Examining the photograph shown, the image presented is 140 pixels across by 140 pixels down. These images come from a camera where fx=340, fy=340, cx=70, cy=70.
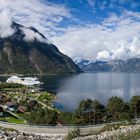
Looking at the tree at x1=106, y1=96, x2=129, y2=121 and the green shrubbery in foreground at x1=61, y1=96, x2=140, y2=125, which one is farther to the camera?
the tree at x1=106, y1=96, x2=129, y2=121

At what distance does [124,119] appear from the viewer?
2288 inches

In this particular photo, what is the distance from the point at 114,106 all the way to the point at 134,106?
379 centimetres

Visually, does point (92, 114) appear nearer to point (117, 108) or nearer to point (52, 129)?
point (117, 108)

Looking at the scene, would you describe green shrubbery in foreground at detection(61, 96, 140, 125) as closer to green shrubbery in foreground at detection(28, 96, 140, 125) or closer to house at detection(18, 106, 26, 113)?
green shrubbery in foreground at detection(28, 96, 140, 125)

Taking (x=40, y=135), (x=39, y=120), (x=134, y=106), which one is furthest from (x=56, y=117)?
(x=134, y=106)

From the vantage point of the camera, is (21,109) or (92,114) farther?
(21,109)

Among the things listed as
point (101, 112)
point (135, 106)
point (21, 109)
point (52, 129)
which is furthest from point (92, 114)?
point (21, 109)

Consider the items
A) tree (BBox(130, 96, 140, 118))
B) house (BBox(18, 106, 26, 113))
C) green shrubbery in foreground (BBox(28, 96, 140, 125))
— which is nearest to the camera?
green shrubbery in foreground (BBox(28, 96, 140, 125))

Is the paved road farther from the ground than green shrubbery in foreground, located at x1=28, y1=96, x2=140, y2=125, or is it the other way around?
green shrubbery in foreground, located at x1=28, y1=96, x2=140, y2=125

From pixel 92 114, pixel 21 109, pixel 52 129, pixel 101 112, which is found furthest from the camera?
pixel 21 109

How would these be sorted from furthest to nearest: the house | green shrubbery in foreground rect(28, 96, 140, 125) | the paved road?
the house
green shrubbery in foreground rect(28, 96, 140, 125)
the paved road

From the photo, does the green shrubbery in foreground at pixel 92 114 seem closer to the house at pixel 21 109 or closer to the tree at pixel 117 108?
the tree at pixel 117 108

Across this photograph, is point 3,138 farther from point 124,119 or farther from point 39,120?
point 124,119

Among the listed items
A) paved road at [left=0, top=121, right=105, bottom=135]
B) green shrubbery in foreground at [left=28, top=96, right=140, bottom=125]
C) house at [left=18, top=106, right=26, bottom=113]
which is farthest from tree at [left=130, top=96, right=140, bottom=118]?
house at [left=18, top=106, right=26, bottom=113]
